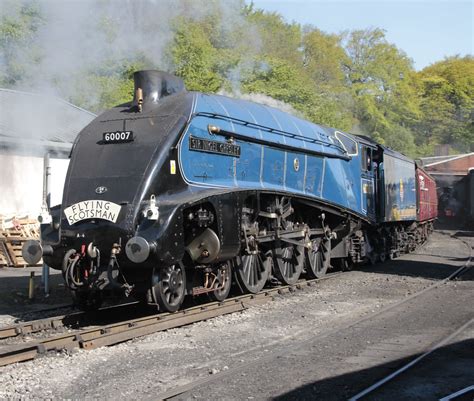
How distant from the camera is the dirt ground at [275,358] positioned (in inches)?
218

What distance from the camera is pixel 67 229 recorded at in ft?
27.5

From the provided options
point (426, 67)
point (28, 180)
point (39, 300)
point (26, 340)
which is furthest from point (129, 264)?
point (426, 67)

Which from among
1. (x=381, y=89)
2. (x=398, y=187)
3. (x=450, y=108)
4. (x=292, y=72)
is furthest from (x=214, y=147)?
(x=450, y=108)

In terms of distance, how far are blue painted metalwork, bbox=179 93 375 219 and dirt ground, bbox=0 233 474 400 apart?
222 cm

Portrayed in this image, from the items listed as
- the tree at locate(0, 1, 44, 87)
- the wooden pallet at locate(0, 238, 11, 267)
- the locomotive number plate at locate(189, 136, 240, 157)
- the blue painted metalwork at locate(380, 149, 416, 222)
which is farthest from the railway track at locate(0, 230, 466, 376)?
the blue painted metalwork at locate(380, 149, 416, 222)

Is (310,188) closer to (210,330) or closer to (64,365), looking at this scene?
(210,330)

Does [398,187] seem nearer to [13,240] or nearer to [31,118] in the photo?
[31,118]

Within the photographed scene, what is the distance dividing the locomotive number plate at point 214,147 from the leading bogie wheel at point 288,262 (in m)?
2.49

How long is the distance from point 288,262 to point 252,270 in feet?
5.39

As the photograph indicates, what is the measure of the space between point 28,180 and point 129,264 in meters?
10.6

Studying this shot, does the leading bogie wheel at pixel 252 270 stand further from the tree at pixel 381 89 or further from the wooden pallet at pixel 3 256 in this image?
the tree at pixel 381 89

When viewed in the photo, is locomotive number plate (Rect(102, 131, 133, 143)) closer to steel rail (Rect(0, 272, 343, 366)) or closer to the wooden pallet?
steel rail (Rect(0, 272, 343, 366))

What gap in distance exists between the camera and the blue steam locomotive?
803cm

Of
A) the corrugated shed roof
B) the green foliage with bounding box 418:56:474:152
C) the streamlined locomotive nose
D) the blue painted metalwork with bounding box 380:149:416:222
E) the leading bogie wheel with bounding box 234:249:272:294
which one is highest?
the green foliage with bounding box 418:56:474:152
